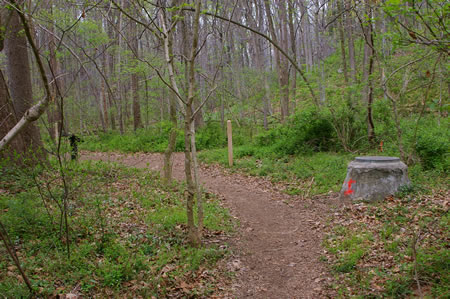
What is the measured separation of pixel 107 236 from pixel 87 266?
0.74m

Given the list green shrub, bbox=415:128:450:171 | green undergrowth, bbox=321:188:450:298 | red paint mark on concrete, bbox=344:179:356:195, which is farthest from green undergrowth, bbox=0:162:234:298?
green shrub, bbox=415:128:450:171

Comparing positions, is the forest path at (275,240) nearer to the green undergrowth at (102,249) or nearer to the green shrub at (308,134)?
the green undergrowth at (102,249)

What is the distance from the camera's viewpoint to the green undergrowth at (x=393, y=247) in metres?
3.51

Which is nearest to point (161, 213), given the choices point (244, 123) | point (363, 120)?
point (363, 120)

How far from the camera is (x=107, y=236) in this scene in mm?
4828

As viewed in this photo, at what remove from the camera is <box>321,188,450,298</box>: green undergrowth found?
3510mm

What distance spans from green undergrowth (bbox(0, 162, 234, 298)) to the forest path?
1.44 ft

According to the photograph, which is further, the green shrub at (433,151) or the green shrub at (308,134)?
the green shrub at (308,134)

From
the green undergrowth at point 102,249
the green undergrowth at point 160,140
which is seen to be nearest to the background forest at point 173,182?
the green undergrowth at point 102,249

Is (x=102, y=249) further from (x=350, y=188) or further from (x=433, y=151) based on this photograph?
(x=433, y=151)

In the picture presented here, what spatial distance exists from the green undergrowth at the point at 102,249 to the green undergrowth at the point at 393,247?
1.77 m

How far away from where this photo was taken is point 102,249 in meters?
4.58

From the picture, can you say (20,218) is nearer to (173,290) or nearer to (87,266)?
(87,266)

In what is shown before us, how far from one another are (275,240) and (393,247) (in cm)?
194
